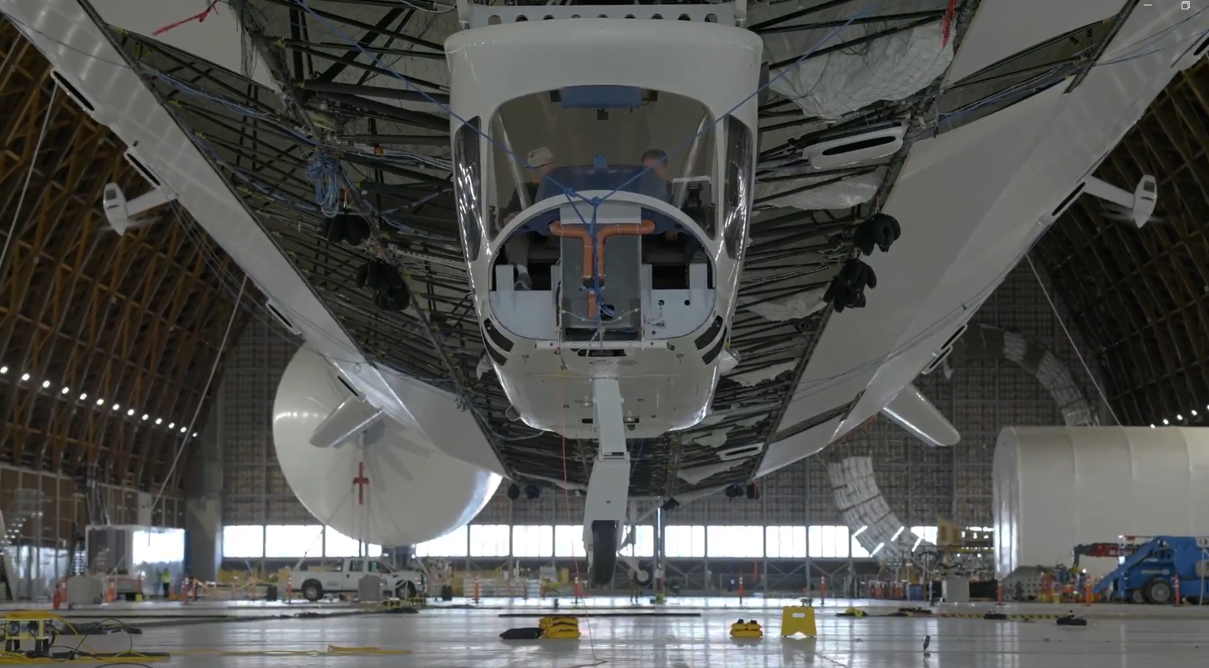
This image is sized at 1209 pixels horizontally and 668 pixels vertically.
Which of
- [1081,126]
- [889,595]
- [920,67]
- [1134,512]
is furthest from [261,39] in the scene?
[889,595]

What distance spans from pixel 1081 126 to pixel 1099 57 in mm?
1460

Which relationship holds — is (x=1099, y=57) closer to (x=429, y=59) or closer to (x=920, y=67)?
(x=920, y=67)

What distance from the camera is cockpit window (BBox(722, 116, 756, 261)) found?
996 cm

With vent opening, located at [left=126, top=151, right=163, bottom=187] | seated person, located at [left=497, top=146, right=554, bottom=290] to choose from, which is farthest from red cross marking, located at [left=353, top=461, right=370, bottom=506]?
seated person, located at [left=497, top=146, right=554, bottom=290]

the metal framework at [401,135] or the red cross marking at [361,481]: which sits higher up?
the metal framework at [401,135]

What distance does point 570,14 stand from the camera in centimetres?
948

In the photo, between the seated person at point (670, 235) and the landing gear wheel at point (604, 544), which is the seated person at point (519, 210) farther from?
the landing gear wheel at point (604, 544)

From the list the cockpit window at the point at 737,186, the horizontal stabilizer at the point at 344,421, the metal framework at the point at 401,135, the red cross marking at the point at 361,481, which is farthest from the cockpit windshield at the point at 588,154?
the red cross marking at the point at 361,481

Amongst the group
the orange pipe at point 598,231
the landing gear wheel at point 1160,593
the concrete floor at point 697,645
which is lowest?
the landing gear wheel at point 1160,593

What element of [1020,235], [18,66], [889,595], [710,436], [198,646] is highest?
[18,66]

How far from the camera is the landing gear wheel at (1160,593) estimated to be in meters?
33.4

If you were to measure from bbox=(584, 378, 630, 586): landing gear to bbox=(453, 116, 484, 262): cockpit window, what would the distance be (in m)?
1.66

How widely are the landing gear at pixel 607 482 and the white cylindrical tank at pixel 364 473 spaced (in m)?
18.3

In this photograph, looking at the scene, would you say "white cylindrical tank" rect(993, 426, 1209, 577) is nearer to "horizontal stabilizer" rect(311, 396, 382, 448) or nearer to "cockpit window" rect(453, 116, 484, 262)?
"horizontal stabilizer" rect(311, 396, 382, 448)
